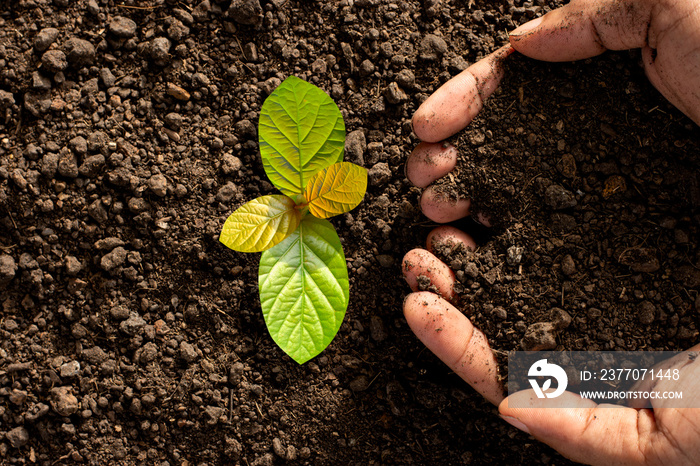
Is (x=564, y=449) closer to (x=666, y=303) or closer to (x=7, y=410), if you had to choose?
(x=666, y=303)

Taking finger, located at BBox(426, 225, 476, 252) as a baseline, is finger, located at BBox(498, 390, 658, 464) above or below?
below

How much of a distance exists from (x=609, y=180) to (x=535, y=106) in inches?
14.4

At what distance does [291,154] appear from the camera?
1913mm

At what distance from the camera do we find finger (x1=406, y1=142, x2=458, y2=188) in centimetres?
192

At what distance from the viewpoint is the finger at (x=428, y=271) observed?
189 centimetres

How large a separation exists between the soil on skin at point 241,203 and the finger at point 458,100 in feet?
0.16

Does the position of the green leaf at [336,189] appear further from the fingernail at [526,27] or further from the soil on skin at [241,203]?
the fingernail at [526,27]

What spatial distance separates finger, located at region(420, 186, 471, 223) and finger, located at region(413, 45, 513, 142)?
0.20 m

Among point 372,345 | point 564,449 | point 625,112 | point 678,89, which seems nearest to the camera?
point 564,449

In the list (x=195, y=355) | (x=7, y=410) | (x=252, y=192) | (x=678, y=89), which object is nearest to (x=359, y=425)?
(x=195, y=355)

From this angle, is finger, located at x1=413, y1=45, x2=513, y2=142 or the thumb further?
finger, located at x1=413, y1=45, x2=513, y2=142

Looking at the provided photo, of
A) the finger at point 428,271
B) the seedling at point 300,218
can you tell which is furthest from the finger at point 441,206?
the seedling at point 300,218

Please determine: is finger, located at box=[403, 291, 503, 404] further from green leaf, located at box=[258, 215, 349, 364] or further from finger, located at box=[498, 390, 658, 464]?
green leaf, located at box=[258, 215, 349, 364]

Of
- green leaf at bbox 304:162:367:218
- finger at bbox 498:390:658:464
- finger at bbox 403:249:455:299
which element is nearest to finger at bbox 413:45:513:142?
green leaf at bbox 304:162:367:218
